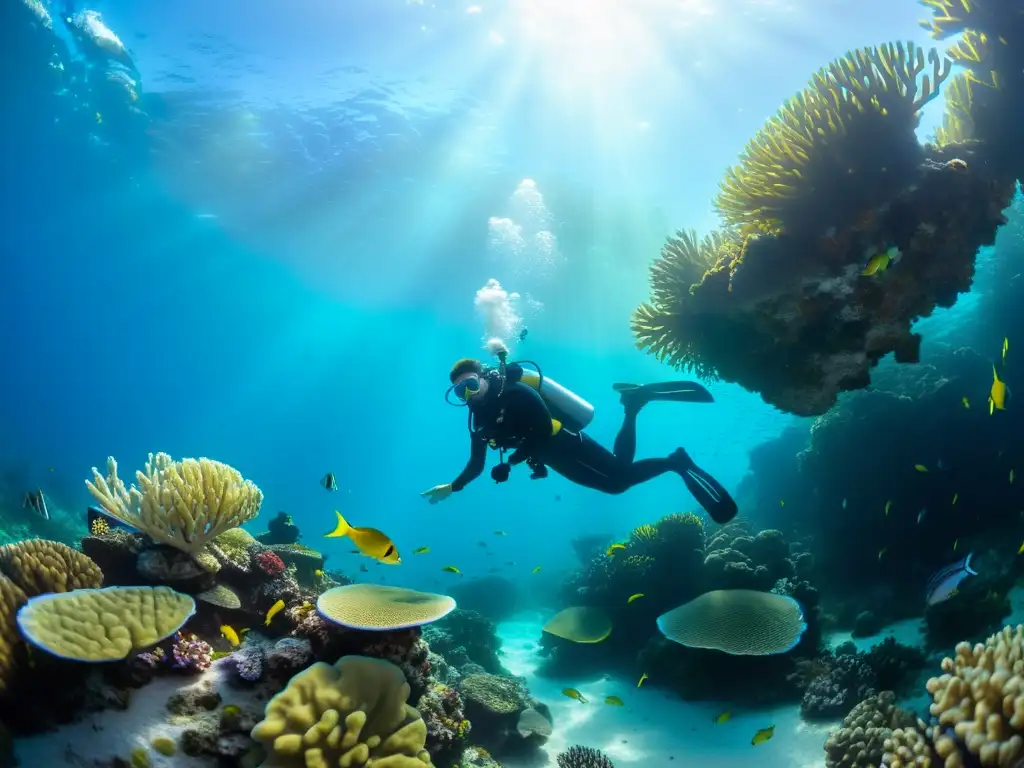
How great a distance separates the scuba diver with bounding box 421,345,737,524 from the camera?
20.5ft

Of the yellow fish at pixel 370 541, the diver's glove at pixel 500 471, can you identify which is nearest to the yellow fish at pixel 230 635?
the yellow fish at pixel 370 541

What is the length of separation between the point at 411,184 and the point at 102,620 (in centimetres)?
2530

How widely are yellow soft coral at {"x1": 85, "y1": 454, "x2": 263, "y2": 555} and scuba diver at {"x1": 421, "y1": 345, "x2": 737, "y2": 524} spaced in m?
1.92

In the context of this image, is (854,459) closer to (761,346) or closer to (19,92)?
(761,346)

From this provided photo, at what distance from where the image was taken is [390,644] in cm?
405

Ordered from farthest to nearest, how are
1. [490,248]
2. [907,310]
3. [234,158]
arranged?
[490,248], [234,158], [907,310]

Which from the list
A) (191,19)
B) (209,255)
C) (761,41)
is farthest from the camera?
(209,255)

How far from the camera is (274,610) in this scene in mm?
4668

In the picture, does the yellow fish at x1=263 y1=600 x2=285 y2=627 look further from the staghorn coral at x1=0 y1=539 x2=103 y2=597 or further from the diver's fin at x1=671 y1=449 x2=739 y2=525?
the diver's fin at x1=671 y1=449 x2=739 y2=525

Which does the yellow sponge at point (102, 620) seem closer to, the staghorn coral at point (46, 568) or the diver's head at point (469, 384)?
the staghorn coral at point (46, 568)

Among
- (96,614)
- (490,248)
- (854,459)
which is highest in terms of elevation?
(490,248)

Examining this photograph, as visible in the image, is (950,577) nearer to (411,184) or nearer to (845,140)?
(845,140)

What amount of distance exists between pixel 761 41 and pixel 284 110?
1912cm

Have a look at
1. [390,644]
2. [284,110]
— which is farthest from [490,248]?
[390,644]
